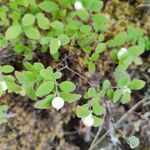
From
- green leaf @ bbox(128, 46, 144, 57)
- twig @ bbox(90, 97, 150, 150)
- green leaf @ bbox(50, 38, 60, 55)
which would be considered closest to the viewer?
green leaf @ bbox(50, 38, 60, 55)

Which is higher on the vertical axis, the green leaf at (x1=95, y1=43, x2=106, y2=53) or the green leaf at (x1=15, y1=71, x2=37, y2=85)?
the green leaf at (x1=95, y1=43, x2=106, y2=53)

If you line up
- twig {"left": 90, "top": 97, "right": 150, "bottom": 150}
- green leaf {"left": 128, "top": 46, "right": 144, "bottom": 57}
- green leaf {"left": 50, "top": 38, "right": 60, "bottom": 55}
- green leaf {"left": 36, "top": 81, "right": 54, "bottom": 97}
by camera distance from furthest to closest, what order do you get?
twig {"left": 90, "top": 97, "right": 150, "bottom": 150}, green leaf {"left": 128, "top": 46, "right": 144, "bottom": 57}, green leaf {"left": 50, "top": 38, "right": 60, "bottom": 55}, green leaf {"left": 36, "top": 81, "right": 54, "bottom": 97}

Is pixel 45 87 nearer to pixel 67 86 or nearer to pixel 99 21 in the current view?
pixel 67 86

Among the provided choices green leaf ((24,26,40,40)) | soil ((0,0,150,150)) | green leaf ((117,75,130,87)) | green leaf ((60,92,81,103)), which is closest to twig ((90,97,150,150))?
soil ((0,0,150,150))

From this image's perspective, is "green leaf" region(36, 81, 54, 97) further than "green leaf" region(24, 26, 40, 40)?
No

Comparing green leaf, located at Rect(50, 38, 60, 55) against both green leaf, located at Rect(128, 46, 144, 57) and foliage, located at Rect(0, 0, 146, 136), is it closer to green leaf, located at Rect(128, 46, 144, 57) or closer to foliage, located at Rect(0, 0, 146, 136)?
foliage, located at Rect(0, 0, 146, 136)

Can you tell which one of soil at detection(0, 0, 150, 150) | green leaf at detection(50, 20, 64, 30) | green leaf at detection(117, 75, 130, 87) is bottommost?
soil at detection(0, 0, 150, 150)

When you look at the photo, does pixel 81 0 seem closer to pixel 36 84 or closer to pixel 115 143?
pixel 36 84

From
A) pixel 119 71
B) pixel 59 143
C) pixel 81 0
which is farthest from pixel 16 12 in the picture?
pixel 59 143

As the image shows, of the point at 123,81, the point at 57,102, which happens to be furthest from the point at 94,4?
the point at 57,102
